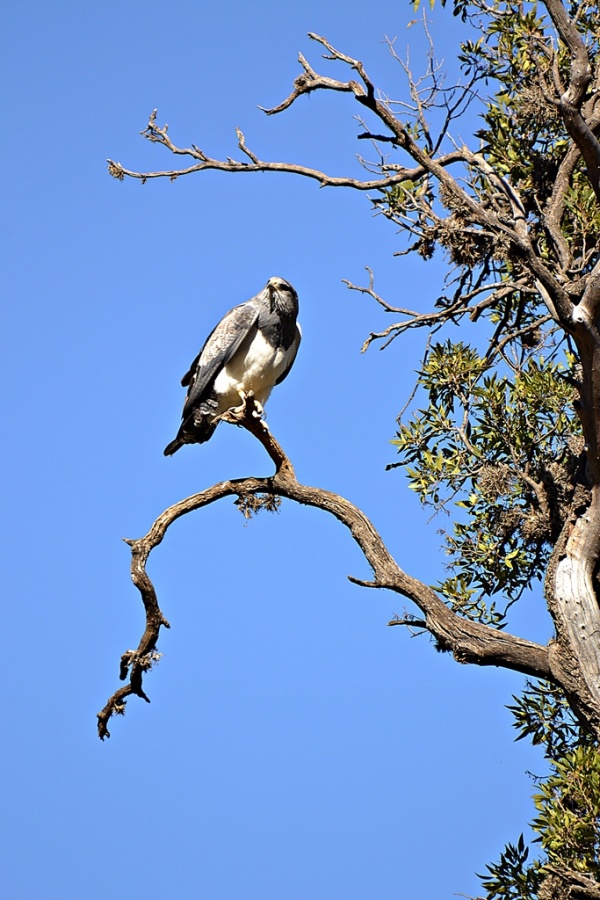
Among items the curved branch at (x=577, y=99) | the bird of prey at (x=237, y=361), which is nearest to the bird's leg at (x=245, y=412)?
the bird of prey at (x=237, y=361)

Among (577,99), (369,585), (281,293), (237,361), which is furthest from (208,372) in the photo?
(577,99)

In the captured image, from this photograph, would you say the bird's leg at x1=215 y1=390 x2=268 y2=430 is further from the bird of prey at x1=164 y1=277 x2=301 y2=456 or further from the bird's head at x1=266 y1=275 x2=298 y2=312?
the bird's head at x1=266 y1=275 x2=298 y2=312

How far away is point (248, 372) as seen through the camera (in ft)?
26.5

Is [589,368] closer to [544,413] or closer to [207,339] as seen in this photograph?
[544,413]

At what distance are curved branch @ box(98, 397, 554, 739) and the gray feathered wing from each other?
1.04 metres

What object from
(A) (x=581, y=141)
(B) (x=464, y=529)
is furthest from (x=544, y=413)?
(A) (x=581, y=141)

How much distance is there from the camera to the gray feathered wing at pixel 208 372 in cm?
799

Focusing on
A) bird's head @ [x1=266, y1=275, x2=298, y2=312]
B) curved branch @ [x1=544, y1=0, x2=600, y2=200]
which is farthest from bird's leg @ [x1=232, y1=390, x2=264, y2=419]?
curved branch @ [x1=544, y1=0, x2=600, y2=200]

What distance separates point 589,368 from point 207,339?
10.2 feet

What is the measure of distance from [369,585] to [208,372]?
2381mm

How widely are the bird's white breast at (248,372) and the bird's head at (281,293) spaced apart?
0.31 m

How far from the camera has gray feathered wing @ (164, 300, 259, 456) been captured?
26.2 feet

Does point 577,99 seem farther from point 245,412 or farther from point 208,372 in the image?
point 208,372

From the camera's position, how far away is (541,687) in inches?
261
